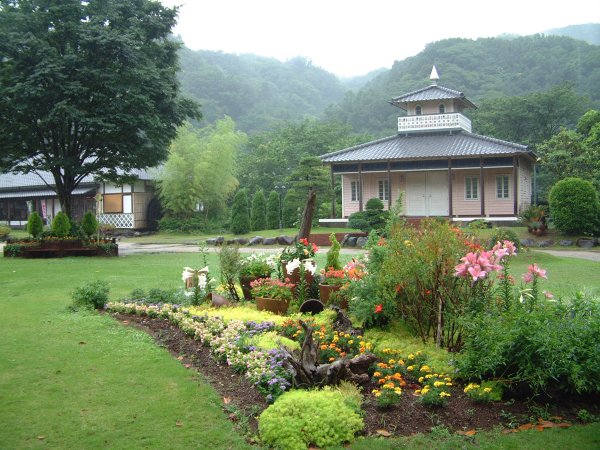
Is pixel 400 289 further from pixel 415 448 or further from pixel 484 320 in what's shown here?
pixel 415 448

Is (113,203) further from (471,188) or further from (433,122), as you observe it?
(471,188)

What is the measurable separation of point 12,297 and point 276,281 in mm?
5653

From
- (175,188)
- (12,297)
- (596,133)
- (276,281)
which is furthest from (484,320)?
(175,188)

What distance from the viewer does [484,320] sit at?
17.1ft

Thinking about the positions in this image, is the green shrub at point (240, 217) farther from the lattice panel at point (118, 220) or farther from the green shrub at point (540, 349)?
Answer: the green shrub at point (540, 349)

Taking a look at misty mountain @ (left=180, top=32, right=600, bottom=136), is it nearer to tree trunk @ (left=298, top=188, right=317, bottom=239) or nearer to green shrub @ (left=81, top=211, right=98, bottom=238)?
green shrub @ (left=81, top=211, right=98, bottom=238)

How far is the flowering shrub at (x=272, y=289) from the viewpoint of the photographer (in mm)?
8375

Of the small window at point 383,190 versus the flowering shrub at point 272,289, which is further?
the small window at point 383,190

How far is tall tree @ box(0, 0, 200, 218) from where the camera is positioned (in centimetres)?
1902

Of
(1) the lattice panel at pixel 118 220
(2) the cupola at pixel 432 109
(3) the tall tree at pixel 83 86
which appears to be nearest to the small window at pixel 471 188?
(2) the cupola at pixel 432 109

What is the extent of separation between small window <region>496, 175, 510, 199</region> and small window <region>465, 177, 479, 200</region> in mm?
1072

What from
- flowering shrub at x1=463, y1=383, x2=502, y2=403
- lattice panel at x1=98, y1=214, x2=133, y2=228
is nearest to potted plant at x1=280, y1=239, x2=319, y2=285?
flowering shrub at x1=463, y1=383, x2=502, y2=403

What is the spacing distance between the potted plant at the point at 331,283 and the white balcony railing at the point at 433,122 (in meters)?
25.1

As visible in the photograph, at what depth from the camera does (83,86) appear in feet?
64.7
